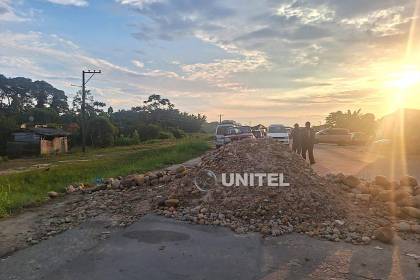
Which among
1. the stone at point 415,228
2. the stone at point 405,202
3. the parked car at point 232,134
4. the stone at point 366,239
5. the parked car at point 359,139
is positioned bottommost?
the stone at point 366,239

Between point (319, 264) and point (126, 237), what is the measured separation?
3.22 m

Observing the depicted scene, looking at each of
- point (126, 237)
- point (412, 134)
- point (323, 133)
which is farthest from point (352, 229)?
point (323, 133)

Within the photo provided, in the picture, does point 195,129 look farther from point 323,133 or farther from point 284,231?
point 284,231

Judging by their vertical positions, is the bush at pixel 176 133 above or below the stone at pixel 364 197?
above

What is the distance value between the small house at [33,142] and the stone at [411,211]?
36.2 meters

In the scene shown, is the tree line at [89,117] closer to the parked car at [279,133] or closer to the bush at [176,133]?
the bush at [176,133]

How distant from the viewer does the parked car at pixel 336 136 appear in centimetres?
3878

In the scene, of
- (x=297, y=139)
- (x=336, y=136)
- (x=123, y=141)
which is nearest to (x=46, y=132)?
(x=123, y=141)

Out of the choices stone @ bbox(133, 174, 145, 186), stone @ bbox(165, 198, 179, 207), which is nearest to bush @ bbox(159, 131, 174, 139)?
stone @ bbox(133, 174, 145, 186)

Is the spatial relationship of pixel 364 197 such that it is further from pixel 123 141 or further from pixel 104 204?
pixel 123 141

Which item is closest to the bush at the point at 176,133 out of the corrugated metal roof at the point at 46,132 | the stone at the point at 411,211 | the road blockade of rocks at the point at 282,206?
the corrugated metal roof at the point at 46,132

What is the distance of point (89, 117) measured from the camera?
59156 millimetres

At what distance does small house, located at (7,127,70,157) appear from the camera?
1526 inches

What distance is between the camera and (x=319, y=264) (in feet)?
19.3
